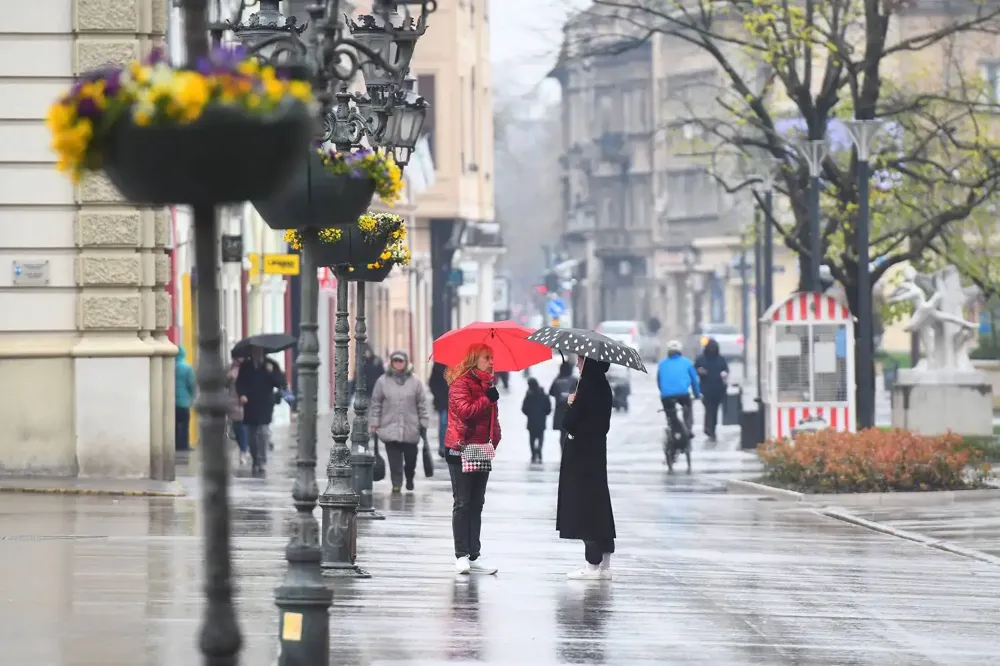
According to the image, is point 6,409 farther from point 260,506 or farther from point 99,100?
point 99,100

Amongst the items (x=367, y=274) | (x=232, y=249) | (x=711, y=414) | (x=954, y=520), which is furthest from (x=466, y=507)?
(x=711, y=414)

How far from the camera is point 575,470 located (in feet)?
52.5

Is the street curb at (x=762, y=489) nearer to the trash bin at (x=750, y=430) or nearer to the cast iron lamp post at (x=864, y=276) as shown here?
the cast iron lamp post at (x=864, y=276)

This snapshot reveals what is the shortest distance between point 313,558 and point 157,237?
42.3ft

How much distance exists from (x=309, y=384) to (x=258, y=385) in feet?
60.6

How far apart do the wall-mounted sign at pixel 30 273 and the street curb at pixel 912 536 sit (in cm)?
870

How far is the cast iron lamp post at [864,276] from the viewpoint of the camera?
91.1 ft

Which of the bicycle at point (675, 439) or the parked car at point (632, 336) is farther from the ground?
the parked car at point (632, 336)

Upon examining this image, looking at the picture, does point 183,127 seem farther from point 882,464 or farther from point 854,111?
point 854,111

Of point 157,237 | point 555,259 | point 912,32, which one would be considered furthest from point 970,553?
point 555,259

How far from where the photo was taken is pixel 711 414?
4069cm

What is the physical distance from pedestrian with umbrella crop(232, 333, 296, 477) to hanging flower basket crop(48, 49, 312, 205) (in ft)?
71.6

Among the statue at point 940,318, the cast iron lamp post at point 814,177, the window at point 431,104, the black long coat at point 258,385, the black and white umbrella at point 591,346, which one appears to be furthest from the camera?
the window at point 431,104

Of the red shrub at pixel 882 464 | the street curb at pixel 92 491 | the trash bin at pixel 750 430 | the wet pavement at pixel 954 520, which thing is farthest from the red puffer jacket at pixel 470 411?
the trash bin at pixel 750 430
